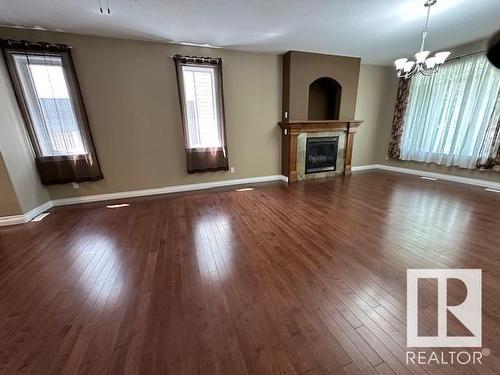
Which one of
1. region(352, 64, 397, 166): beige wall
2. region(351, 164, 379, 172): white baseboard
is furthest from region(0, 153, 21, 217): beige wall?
region(352, 64, 397, 166): beige wall

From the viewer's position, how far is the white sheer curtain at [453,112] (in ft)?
12.7

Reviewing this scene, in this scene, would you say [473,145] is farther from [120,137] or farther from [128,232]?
[120,137]

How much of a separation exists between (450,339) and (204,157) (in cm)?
405

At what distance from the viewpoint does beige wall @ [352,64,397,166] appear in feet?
18.0

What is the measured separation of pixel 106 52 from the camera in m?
3.44

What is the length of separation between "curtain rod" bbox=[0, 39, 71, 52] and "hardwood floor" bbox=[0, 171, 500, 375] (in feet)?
8.17

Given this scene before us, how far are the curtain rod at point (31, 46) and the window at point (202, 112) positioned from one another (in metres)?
1.67

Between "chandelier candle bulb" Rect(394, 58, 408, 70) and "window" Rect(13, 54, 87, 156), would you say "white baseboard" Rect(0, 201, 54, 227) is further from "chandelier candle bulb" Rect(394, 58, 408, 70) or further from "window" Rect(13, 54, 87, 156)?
"chandelier candle bulb" Rect(394, 58, 408, 70)

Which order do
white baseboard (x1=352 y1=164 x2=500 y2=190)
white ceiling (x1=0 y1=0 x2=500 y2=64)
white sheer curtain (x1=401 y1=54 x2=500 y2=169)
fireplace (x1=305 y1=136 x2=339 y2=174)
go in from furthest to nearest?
fireplace (x1=305 y1=136 x2=339 y2=174)
white baseboard (x1=352 y1=164 x2=500 y2=190)
white sheer curtain (x1=401 y1=54 x2=500 y2=169)
white ceiling (x1=0 y1=0 x2=500 y2=64)

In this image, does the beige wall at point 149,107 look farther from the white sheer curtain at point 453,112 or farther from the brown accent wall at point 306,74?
the white sheer curtain at point 453,112

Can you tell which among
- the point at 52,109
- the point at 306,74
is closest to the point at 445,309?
the point at 306,74

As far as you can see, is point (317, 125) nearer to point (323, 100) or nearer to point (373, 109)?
point (323, 100)

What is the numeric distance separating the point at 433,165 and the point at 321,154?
261 centimetres

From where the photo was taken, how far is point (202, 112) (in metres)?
4.11
